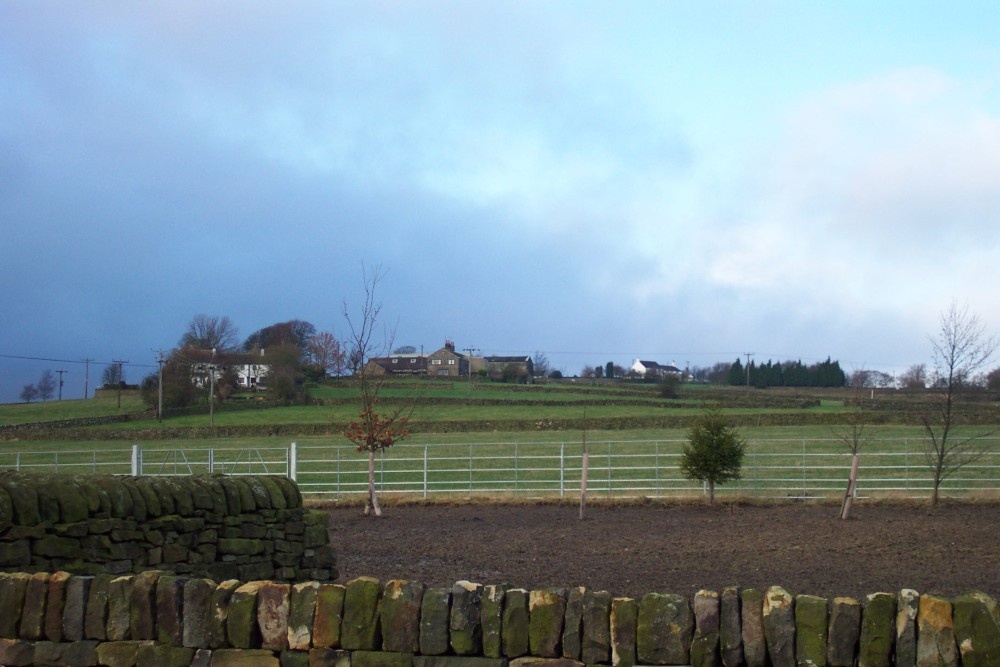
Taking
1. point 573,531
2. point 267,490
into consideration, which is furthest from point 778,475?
point 267,490

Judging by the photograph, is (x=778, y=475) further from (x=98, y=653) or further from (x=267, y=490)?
(x=98, y=653)

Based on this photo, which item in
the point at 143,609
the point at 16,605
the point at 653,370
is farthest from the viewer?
the point at 653,370

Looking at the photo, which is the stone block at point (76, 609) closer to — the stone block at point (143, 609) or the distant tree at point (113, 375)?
the stone block at point (143, 609)

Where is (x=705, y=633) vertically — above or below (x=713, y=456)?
above

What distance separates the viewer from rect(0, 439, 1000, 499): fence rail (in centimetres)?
2384

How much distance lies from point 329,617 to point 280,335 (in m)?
63.8

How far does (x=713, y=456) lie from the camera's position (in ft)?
69.5

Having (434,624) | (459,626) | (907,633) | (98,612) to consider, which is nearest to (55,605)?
(98,612)

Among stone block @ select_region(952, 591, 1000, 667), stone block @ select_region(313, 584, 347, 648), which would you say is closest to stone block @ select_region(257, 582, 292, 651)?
stone block @ select_region(313, 584, 347, 648)

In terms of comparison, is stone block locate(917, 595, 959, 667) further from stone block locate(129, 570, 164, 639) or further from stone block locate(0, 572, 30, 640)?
stone block locate(0, 572, 30, 640)

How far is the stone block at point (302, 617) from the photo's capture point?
4043 mm

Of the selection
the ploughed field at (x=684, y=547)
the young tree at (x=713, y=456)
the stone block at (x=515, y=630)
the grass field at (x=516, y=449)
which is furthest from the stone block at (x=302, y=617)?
the young tree at (x=713, y=456)

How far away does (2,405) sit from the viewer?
58500mm

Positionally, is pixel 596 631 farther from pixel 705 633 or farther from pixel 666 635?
pixel 705 633
